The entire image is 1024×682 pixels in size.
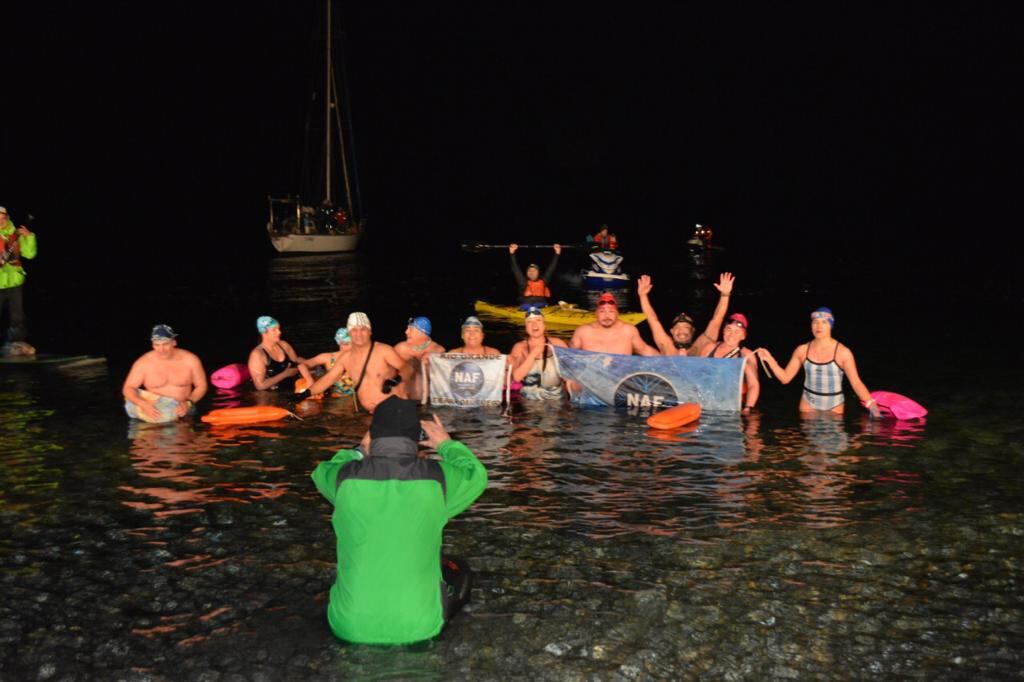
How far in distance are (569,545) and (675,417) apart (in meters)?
4.94

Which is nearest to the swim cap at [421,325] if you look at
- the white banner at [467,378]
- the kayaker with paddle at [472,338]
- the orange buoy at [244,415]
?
the kayaker with paddle at [472,338]

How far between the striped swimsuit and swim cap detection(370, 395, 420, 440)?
8502 mm

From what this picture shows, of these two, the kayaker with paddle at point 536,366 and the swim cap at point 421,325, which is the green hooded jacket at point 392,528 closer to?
the kayaker with paddle at point 536,366

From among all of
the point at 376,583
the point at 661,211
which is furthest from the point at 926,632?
the point at 661,211

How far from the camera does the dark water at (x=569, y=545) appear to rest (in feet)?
23.7

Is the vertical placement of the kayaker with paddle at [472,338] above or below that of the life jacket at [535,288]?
below

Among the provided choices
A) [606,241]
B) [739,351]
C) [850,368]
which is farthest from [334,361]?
[606,241]

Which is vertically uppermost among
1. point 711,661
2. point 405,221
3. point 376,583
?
point 405,221

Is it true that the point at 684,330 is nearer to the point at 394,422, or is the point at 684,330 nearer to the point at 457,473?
the point at 457,473

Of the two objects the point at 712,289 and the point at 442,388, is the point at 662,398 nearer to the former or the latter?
the point at 442,388

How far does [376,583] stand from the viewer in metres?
6.75

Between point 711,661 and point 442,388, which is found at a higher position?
point 442,388

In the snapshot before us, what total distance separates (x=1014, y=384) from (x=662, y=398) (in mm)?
6159

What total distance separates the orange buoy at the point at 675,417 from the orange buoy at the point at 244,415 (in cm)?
479
